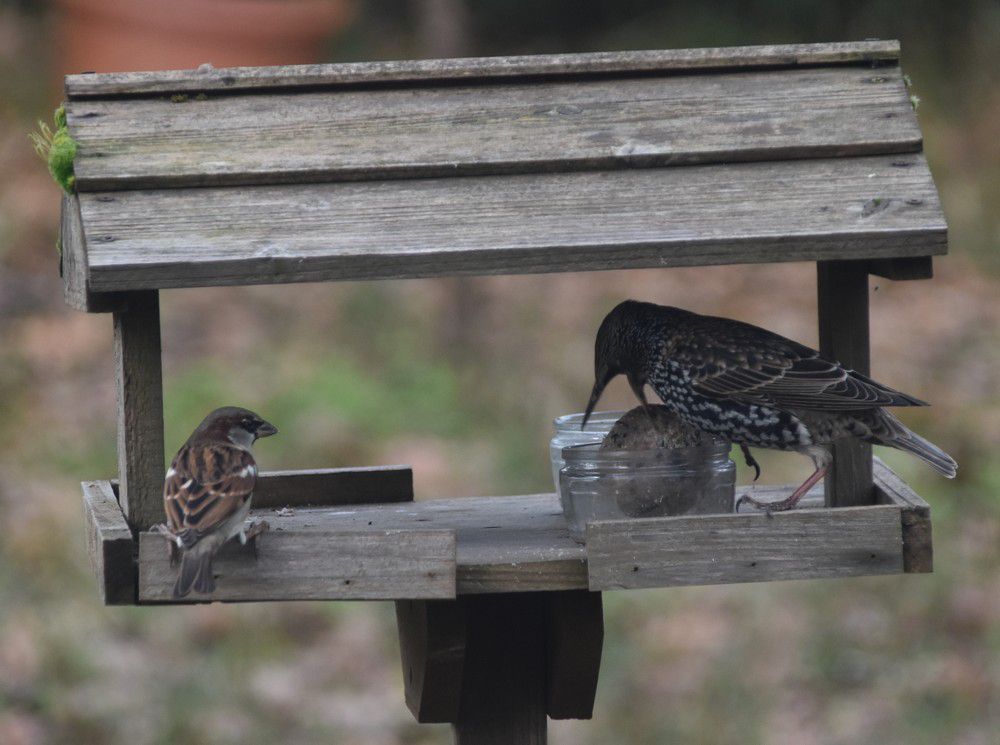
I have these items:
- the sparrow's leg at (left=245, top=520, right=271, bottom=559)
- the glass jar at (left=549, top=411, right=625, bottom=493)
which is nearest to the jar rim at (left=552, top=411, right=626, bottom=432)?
the glass jar at (left=549, top=411, right=625, bottom=493)

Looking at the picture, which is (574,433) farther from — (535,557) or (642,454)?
(535,557)

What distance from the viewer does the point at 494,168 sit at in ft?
9.82

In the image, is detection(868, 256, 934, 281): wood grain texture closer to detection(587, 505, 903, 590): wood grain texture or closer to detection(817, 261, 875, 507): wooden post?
detection(817, 261, 875, 507): wooden post

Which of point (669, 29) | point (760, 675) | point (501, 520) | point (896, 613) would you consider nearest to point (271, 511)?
point (501, 520)

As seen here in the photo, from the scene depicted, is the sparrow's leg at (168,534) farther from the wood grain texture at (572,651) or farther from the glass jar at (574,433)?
the glass jar at (574,433)

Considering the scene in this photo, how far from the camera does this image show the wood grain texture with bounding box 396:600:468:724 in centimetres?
322

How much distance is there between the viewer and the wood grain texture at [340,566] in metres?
2.83

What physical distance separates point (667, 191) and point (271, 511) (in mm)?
1302

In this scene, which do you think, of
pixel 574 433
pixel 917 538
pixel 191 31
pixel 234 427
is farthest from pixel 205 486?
pixel 191 31

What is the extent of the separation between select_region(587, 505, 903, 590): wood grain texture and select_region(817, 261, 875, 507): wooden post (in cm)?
35

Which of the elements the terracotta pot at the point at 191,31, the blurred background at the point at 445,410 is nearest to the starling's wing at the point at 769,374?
the blurred background at the point at 445,410

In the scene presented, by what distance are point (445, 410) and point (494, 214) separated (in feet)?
16.4

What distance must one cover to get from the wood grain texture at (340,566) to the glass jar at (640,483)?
0.48 metres

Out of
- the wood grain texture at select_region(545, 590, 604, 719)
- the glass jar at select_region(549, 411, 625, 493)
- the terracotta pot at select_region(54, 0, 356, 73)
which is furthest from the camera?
the terracotta pot at select_region(54, 0, 356, 73)
